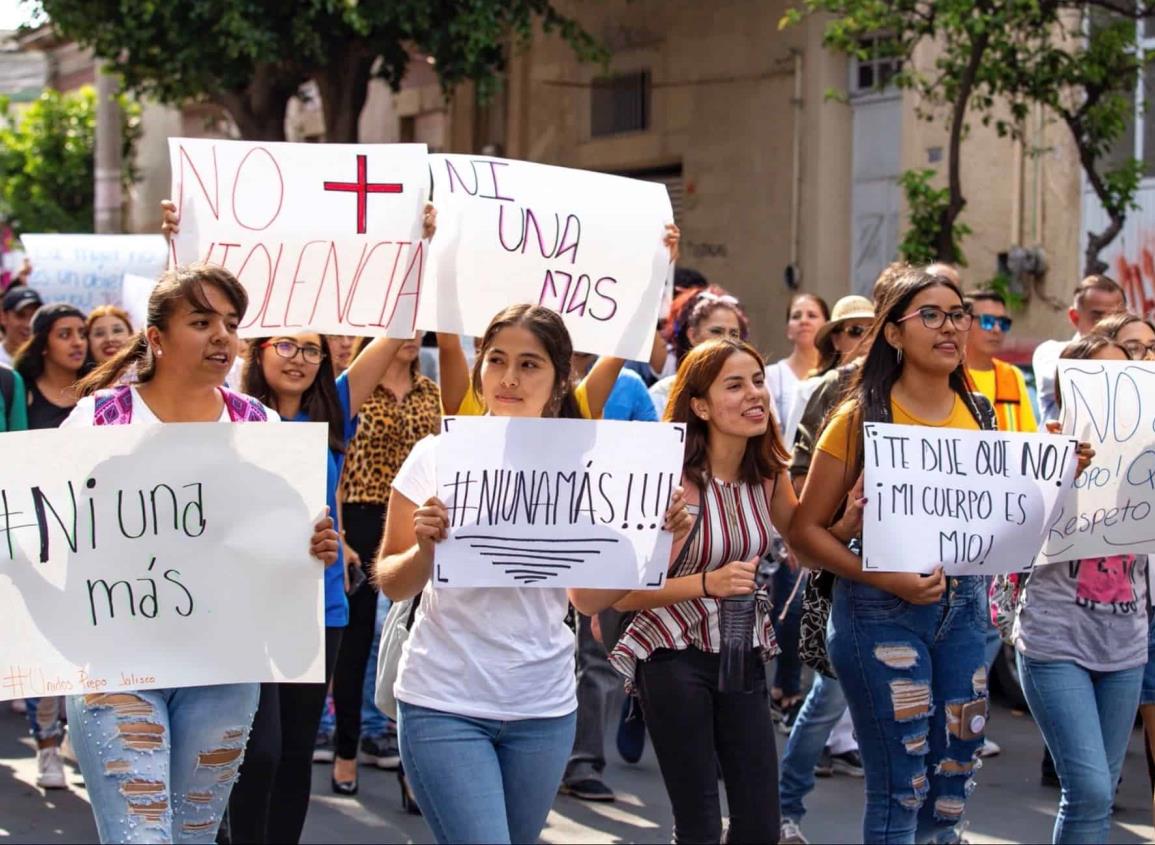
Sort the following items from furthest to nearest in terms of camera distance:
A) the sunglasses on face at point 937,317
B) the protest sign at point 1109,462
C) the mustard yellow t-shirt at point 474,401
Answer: the mustard yellow t-shirt at point 474,401 < the protest sign at point 1109,462 < the sunglasses on face at point 937,317

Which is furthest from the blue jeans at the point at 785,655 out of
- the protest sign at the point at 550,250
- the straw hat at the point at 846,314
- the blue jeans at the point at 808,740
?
the protest sign at the point at 550,250

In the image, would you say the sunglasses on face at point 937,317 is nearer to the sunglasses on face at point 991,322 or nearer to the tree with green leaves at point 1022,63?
the sunglasses on face at point 991,322

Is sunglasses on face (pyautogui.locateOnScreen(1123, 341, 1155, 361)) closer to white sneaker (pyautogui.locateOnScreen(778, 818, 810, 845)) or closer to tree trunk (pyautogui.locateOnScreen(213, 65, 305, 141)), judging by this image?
white sneaker (pyautogui.locateOnScreen(778, 818, 810, 845))

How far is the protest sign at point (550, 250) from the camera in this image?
18.0 ft

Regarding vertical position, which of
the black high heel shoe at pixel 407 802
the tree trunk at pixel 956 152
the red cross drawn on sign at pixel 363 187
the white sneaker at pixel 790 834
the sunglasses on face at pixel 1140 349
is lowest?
the black high heel shoe at pixel 407 802

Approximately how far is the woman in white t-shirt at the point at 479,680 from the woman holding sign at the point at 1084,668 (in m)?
1.39

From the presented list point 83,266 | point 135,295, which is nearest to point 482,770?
point 135,295

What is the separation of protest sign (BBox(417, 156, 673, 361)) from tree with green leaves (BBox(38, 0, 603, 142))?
10.4m

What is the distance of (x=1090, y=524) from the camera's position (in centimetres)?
518

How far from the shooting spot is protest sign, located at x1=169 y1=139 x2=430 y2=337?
17.6 feet

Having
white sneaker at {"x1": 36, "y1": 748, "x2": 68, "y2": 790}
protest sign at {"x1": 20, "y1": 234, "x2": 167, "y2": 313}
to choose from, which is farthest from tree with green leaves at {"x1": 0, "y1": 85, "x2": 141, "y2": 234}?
white sneaker at {"x1": 36, "y1": 748, "x2": 68, "y2": 790}

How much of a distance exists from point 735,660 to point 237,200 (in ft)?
6.77

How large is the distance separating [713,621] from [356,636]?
2.60 meters

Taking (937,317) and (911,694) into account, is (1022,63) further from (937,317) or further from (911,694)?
(911,694)
